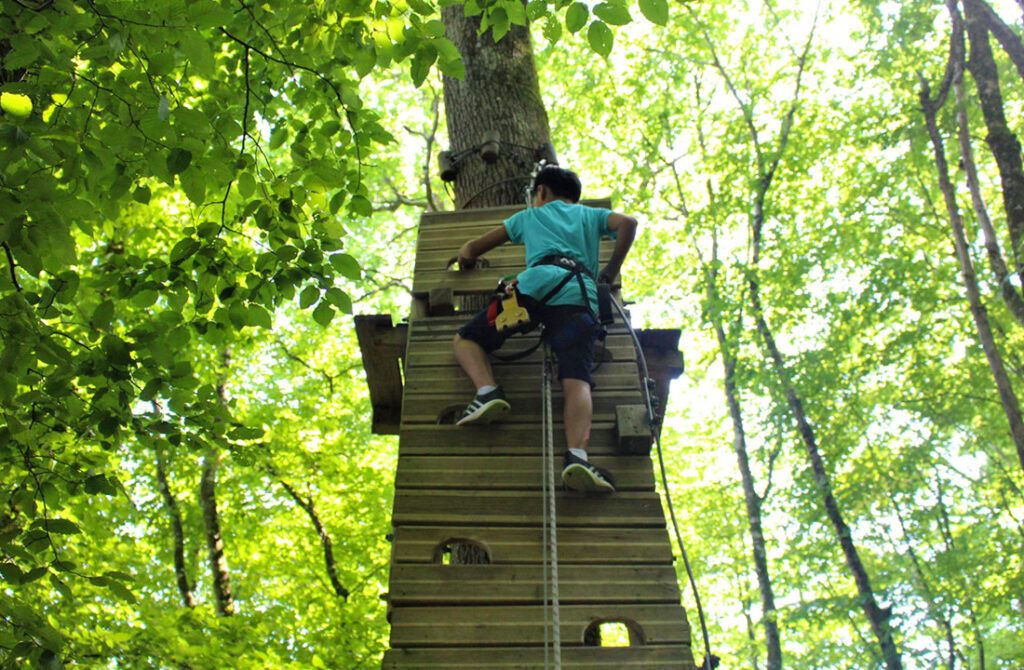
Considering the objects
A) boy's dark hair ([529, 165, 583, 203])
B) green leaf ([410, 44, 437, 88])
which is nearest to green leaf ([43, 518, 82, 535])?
green leaf ([410, 44, 437, 88])

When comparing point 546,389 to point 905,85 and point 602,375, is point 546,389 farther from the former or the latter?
point 905,85

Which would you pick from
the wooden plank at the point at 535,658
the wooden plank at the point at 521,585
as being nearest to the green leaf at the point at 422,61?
the wooden plank at the point at 521,585

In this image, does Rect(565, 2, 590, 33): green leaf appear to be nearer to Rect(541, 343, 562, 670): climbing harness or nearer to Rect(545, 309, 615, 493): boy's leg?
Rect(545, 309, 615, 493): boy's leg

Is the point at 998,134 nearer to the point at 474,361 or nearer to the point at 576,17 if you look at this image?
the point at 576,17

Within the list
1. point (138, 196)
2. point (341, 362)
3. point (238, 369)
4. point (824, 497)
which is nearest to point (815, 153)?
point (824, 497)

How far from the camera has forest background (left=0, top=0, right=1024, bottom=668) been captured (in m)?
2.46

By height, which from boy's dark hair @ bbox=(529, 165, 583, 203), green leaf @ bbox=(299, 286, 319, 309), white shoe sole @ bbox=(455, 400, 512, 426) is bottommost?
white shoe sole @ bbox=(455, 400, 512, 426)

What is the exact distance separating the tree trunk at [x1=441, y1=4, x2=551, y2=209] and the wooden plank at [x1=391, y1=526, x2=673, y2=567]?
→ 2.48 metres

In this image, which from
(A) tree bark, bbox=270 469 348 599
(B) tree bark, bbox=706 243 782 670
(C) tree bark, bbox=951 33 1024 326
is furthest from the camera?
(B) tree bark, bbox=706 243 782 670

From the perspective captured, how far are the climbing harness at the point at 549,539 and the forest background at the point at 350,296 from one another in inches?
34.2

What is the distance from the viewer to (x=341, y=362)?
38.2ft

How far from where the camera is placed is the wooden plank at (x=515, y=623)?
7.84ft

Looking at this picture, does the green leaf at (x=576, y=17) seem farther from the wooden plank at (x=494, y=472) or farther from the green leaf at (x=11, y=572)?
the green leaf at (x=11, y=572)

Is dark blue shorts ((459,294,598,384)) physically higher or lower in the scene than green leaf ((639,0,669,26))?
lower
